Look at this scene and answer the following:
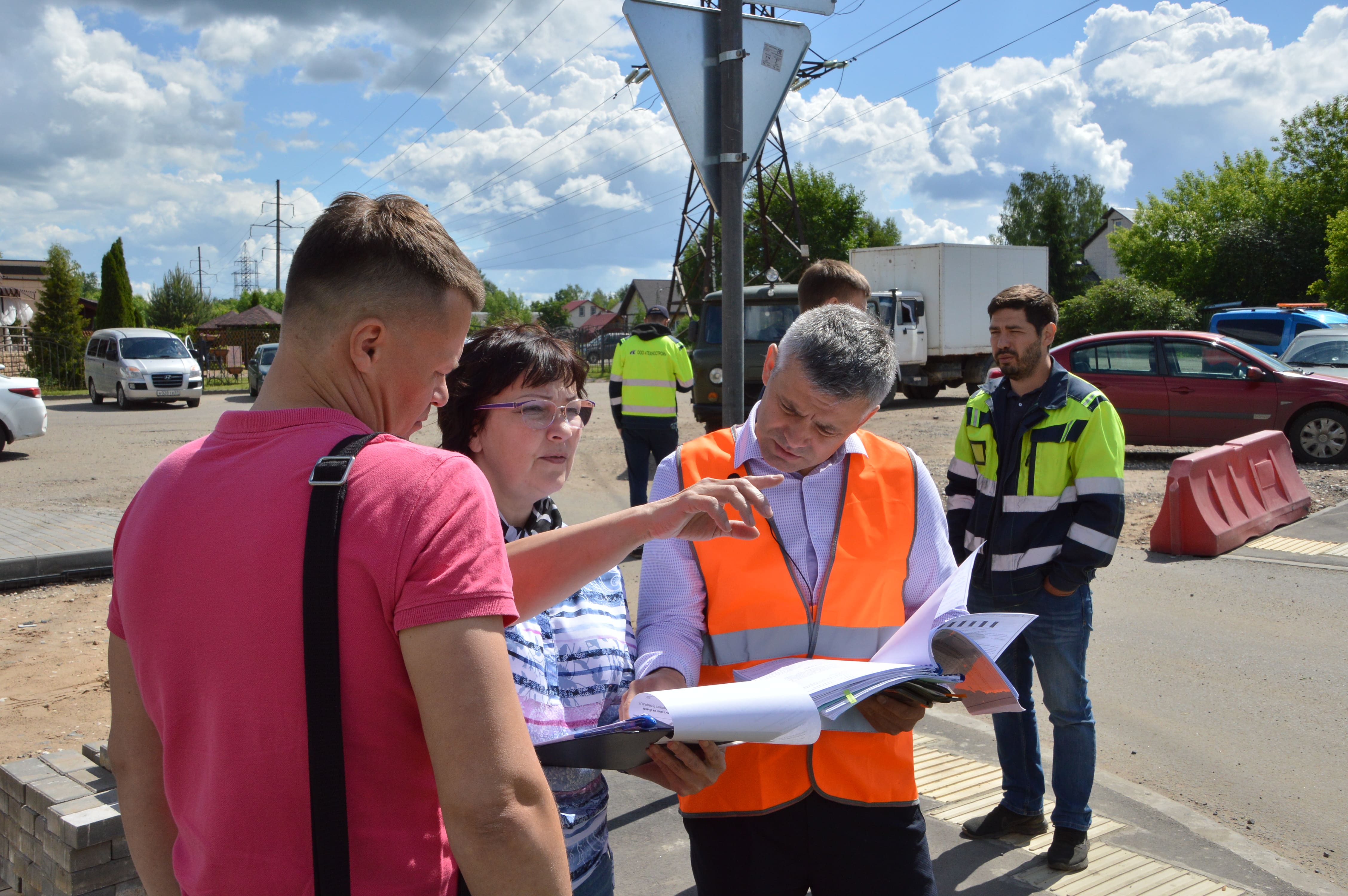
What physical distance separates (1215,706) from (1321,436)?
863 cm

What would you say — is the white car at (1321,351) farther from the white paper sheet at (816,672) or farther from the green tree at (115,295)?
the green tree at (115,295)

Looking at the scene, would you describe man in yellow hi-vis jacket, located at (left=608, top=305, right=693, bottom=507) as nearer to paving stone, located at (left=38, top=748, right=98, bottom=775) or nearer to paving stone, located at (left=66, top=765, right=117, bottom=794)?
paving stone, located at (left=38, top=748, right=98, bottom=775)

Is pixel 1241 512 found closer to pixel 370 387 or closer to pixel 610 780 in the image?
pixel 610 780

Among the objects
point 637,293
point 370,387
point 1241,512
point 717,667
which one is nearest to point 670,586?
point 717,667

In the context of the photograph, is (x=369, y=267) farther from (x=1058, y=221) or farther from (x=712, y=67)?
(x=1058, y=221)

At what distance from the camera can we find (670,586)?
87.0 inches

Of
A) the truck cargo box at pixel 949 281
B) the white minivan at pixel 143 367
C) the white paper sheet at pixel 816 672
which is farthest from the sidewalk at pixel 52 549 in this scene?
the truck cargo box at pixel 949 281

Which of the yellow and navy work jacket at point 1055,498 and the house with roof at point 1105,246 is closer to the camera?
the yellow and navy work jacket at point 1055,498

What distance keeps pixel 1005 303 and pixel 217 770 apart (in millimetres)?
3742

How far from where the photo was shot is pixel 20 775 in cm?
297

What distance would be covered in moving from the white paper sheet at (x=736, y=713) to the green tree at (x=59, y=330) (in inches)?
1443

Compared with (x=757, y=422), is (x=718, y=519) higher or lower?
lower

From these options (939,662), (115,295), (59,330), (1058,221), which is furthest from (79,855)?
(1058,221)

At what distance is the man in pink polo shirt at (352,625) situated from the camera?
1.11 m
